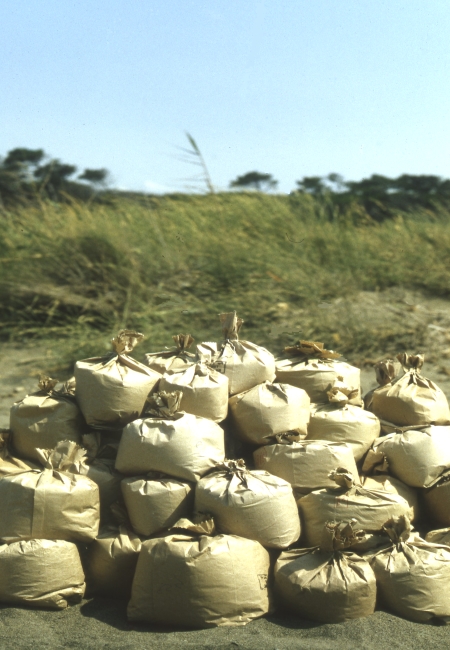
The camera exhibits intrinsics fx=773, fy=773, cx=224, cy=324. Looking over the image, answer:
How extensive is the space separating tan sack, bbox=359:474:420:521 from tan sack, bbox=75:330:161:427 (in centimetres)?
98

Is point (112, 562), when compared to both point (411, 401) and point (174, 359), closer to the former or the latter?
point (174, 359)

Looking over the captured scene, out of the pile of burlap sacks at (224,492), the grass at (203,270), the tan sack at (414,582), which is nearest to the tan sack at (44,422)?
the pile of burlap sacks at (224,492)

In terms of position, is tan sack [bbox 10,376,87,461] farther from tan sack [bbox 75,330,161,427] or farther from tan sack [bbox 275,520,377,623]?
tan sack [bbox 275,520,377,623]

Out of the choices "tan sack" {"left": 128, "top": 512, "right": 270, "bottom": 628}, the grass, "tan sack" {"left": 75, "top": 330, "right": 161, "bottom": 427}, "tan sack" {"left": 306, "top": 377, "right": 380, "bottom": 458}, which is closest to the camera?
"tan sack" {"left": 128, "top": 512, "right": 270, "bottom": 628}

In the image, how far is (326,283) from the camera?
7.62m

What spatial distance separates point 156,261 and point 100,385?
497cm

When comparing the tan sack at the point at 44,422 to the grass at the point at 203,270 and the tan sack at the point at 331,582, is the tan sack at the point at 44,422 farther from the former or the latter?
the grass at the point at 203,270

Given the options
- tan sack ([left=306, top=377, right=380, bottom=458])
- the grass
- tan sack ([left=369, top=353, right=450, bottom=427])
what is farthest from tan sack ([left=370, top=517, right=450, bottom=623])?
the grass

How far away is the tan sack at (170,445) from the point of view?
9.64 ft

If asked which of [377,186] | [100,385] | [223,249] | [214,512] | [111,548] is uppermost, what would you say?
[377,186]

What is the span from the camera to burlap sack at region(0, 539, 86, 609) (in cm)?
276

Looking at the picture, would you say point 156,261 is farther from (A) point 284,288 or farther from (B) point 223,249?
(A) point 284,288

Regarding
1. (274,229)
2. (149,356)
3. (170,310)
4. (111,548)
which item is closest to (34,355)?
(170,310)

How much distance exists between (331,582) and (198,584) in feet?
1.51
